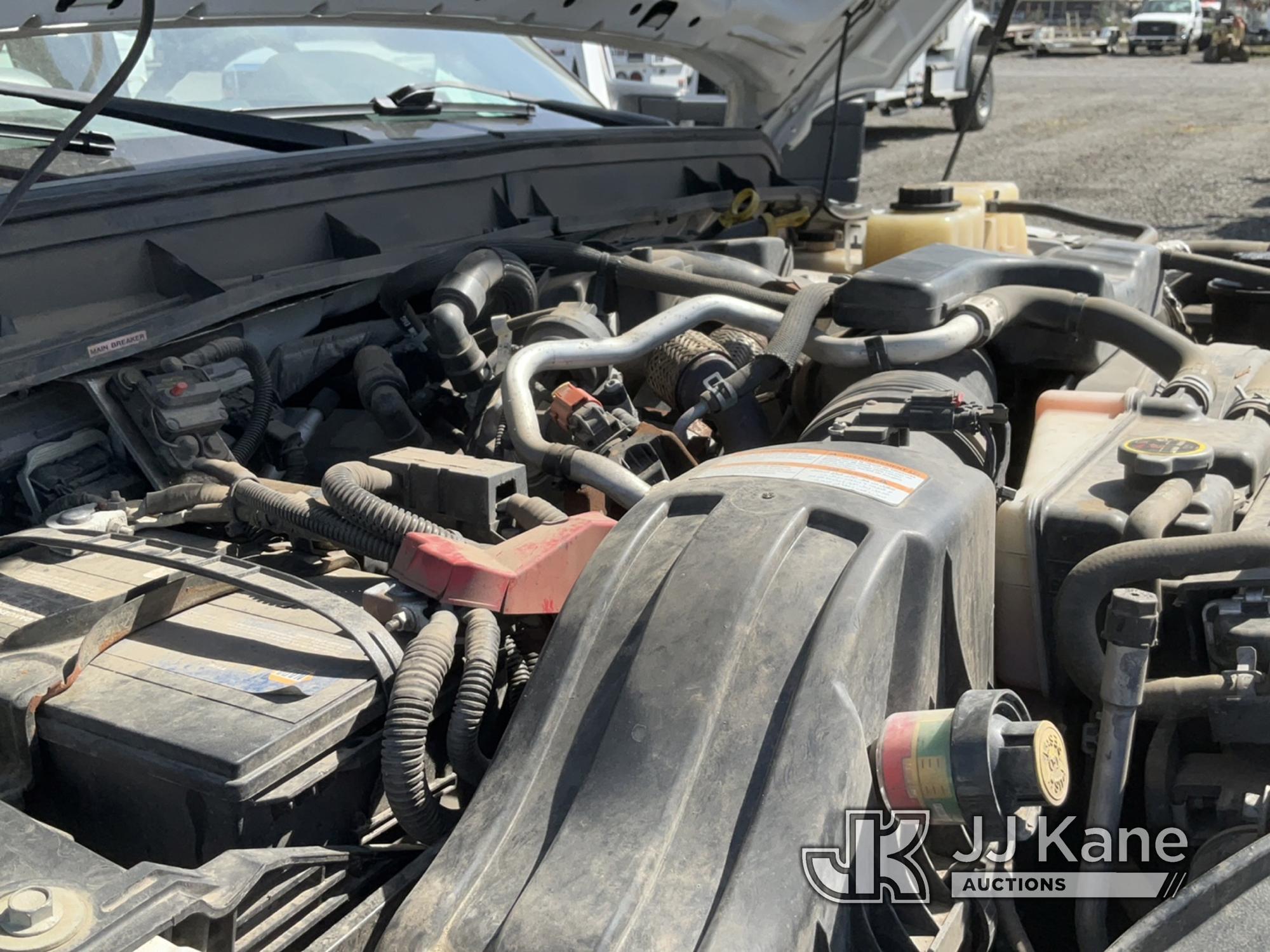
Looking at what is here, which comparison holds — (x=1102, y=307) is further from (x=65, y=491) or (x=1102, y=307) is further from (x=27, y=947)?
(x=27, y=947)

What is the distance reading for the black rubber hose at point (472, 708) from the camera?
1304 mm

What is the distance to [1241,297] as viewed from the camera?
297 centimetres

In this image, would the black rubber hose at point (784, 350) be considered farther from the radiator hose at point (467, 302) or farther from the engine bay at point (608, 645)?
the radiator hose at point (467, 302)

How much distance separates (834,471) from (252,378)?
1.05 m

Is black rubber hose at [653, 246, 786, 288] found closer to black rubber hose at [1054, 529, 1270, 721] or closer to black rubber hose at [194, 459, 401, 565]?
black rubber hose at [194, 459, 401, 565]

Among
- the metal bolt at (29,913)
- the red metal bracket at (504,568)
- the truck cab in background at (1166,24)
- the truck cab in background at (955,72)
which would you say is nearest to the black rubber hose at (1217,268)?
the red metal bracket at (504,568)

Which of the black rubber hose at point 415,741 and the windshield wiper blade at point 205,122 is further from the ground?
the windshield wiper blade at point 205,122

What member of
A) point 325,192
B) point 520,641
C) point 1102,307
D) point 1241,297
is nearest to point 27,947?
point 520,641

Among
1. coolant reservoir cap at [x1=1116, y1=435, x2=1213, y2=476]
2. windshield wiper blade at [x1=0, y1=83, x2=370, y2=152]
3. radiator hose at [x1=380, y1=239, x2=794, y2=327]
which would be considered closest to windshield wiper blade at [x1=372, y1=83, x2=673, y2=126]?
windshield wiper blade at [x1=0, y1=83, x2=370, y2=152]

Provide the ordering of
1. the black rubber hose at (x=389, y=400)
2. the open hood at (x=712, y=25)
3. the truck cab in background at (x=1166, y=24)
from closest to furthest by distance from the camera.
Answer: the black rubber hose at (x=389, y=400), the open hood at (x=712, y=25), the truck cab in background at (x=1166, y=24)

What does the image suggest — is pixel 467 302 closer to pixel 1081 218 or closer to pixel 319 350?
pixel 319 350

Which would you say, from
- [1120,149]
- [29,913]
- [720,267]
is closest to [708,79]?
[720,267]

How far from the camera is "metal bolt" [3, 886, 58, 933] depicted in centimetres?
98

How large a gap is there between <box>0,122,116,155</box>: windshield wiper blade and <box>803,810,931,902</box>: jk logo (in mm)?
1835
